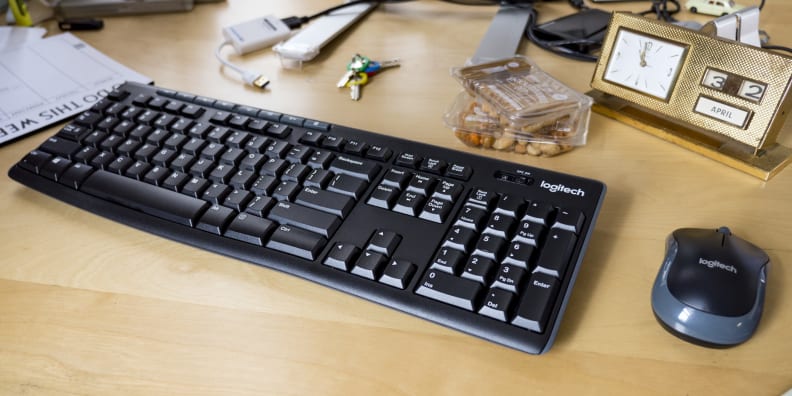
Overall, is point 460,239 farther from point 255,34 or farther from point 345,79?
point 255,34

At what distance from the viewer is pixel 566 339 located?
1.25 feet

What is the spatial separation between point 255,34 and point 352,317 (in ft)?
1.60

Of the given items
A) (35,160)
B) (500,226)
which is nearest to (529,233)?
(500,226)

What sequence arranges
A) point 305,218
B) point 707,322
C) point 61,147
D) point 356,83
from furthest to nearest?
point 356,83
point 61,147
point 305,218
point 707,322

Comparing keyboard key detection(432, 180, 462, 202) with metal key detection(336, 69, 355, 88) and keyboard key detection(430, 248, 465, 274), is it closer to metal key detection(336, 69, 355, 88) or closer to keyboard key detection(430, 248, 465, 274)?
keyboard key detection(430, 248, 465, 274)

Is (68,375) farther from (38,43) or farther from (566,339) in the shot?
(38,43)

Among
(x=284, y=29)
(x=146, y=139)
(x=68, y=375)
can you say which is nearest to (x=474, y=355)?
(x=68, y=375)

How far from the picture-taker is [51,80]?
71 cm

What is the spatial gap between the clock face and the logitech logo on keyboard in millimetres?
171

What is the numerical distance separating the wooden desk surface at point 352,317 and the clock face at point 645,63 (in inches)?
1.7

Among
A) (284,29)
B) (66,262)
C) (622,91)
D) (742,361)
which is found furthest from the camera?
(284,29)

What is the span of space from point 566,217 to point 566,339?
9cm

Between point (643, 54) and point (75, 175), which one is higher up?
point (643, 54)

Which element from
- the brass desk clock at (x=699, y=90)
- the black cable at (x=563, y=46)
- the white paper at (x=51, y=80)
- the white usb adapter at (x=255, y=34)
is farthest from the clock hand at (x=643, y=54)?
the white paper at (x=51, y=80)
